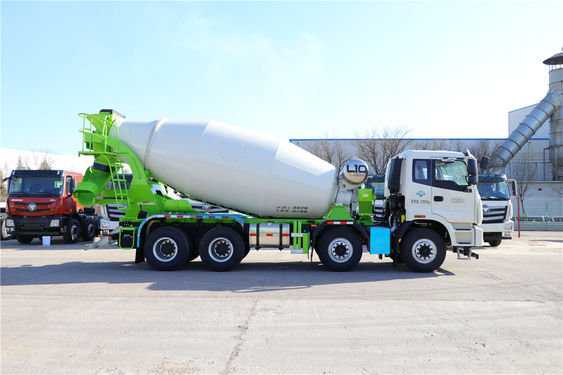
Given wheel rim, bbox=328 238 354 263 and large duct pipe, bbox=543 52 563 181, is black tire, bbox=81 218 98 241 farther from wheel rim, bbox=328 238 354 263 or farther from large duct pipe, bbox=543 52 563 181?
large duct pipe, bbox=543 52 563 181

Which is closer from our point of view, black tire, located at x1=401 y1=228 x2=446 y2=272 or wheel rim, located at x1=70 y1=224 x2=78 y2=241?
black tire, located at x1=401 y1=228 x2=446 y2=272

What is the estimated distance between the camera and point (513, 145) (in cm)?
3588

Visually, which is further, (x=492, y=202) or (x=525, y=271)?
(x=492, y=202)

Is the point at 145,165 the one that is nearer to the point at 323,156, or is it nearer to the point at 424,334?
the point at 424,334

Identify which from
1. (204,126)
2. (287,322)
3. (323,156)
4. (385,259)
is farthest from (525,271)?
(323,156)

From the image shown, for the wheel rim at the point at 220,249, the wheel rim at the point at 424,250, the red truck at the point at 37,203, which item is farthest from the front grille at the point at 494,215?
the red truck at the point at 37,203

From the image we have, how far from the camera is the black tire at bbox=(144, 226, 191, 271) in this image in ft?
32.7

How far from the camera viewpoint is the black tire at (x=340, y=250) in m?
9.95

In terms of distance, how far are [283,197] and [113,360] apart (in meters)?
6.26

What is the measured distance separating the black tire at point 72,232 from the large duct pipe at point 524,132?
32902 millimetres

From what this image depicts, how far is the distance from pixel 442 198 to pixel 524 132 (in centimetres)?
3190

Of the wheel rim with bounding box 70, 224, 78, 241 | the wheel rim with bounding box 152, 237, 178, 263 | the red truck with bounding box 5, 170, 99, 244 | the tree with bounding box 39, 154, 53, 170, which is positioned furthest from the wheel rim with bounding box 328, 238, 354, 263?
the tree with bounding box 39, 154, 53, 170

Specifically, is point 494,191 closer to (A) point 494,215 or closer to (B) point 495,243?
(A) point 494,215

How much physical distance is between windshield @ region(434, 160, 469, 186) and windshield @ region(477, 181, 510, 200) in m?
7.12
